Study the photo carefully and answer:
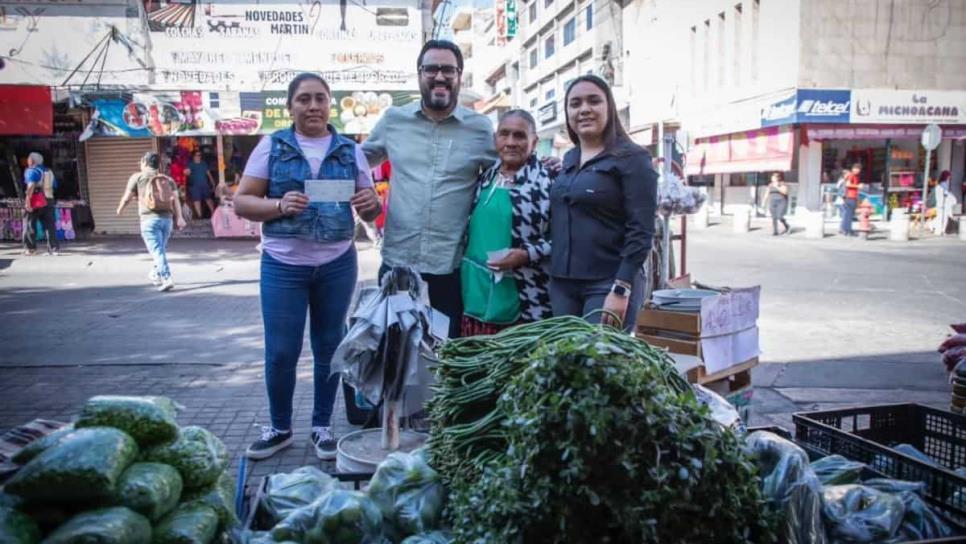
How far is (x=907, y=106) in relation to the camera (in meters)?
22.9

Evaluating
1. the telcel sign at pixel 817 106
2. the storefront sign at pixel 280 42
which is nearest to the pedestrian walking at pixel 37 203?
the storefront sign at pixel 280 42

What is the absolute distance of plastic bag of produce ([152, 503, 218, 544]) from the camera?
1568 mm

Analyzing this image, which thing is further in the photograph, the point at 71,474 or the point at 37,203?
the point at 37,203

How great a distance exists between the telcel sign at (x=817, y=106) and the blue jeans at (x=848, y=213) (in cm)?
373

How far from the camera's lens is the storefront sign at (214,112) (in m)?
15.6

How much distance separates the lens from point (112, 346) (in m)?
7.02

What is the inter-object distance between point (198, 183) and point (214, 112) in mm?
2975

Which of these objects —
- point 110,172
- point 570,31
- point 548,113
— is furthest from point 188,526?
point 570,31

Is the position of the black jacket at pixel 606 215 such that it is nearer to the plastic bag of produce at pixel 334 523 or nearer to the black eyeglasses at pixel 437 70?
the black eyeglasses at pixel 437 70

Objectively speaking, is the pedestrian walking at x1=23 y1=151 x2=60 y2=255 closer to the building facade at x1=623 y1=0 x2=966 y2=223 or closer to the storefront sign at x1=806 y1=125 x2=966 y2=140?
the building facade at x1=623 y1=0 x2=966 y2=223

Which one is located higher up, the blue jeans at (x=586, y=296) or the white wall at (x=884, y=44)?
the white wall at (x=884, y=44)

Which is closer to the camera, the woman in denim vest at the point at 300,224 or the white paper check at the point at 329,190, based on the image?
the white paper check at the point at 329,190

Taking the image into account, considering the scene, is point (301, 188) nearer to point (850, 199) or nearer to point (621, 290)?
point (621, 290)

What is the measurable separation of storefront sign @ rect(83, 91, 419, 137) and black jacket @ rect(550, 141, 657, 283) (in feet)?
42.3
